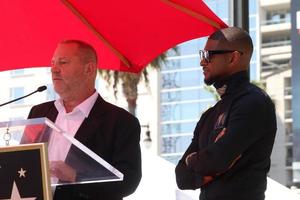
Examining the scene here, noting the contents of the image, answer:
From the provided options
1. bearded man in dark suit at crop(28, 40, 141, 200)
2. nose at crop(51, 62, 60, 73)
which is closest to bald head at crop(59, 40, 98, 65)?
bearded man in dark suit at crop(28, 40, 141, 200)

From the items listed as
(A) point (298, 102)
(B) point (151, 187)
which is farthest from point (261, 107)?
(A) point (298, 102)

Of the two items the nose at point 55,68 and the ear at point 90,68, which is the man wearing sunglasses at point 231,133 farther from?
the nose at point 55,68

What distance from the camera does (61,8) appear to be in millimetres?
4051

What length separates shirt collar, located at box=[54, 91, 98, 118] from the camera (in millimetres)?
3669

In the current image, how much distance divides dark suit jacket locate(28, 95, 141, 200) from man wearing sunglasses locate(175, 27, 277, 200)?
228 mm

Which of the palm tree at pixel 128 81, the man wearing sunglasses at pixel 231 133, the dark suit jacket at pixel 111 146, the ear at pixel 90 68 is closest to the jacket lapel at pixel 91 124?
the dark suit jacket at pixel 111 146

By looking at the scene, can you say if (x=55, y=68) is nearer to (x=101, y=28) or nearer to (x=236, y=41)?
(x=101, y=28)

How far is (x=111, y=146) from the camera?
3.54m

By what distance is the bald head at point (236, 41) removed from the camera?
346cm

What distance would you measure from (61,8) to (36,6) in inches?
5.5

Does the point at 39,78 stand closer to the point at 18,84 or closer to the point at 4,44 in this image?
the point at 18,84

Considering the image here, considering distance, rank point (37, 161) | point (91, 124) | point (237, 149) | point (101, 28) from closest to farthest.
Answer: point (37, 161) → point (237, 149) → point (91, 124) → point (101, 28)

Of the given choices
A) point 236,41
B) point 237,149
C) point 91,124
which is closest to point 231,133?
point 237,149

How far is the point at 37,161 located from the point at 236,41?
1158mm
